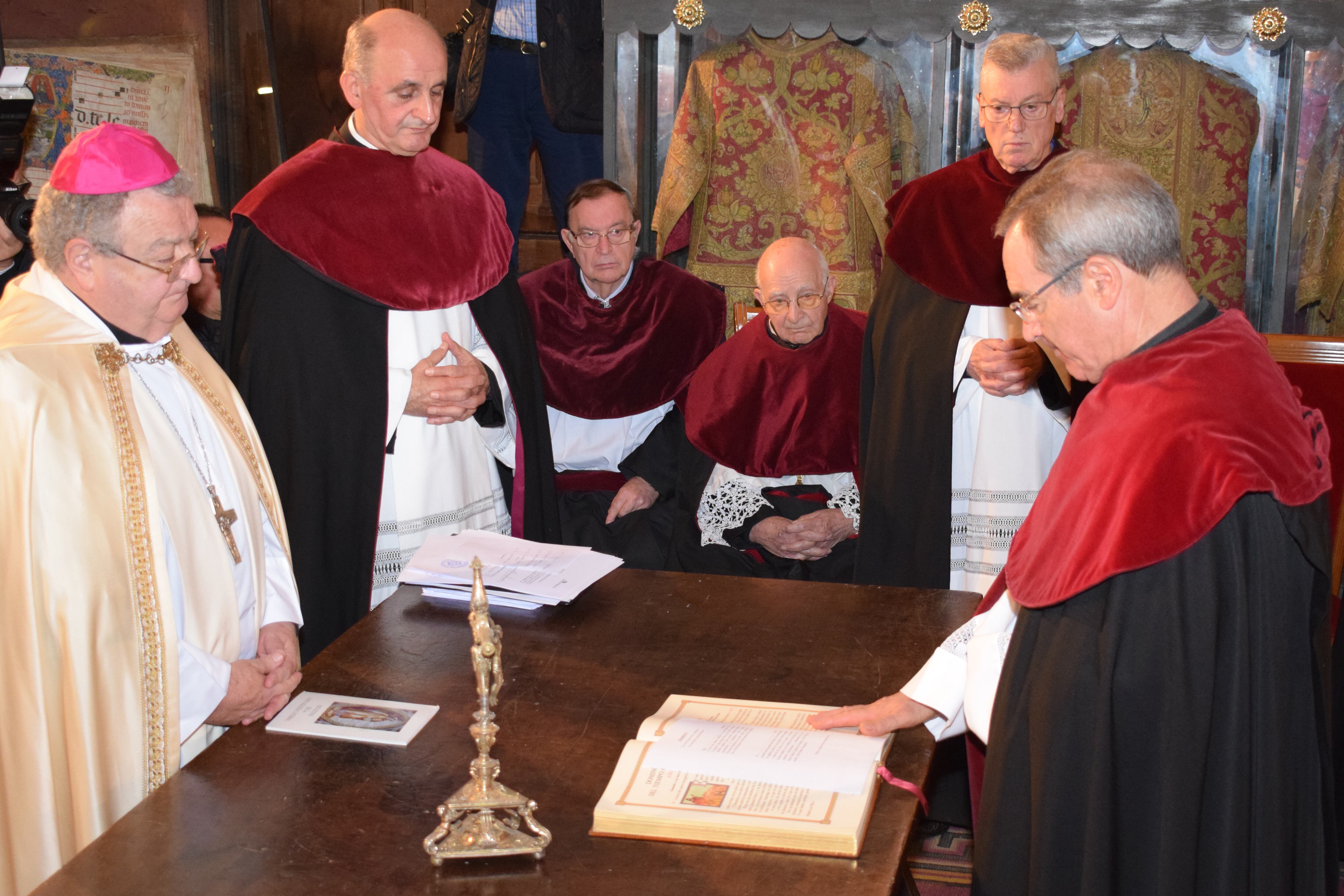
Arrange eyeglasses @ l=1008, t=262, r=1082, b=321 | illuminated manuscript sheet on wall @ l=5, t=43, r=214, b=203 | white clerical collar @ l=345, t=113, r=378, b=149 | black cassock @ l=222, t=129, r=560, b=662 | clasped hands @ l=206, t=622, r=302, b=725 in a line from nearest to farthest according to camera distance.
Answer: eyeglasses @ l=1008, t=262, r=1082, b=321 < clasped hands @ l=206, t=622, r=302, b=725 < black cassock @ l=222, t=129, r=560, b=662 < white clerical collar @ l=345, t=113, r=378, b=149 < illuminated manuscript sheet on wall @ l=5, t=43, r=214, b=203

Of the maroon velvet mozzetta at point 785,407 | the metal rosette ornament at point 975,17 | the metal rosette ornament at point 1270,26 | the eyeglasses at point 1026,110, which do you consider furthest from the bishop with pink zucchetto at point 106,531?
the metal rosette ornament at point 1270,26

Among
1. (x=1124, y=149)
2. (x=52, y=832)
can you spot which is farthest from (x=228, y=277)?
(x=1124, y=149)

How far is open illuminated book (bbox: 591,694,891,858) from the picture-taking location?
1783mm

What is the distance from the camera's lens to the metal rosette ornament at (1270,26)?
5.33m

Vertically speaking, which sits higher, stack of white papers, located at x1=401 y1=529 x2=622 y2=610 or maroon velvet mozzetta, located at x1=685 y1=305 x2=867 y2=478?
maroon velvet mozzetta, located at x1=685 y1=305 x2=867 y2=478

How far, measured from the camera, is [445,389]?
3.79m

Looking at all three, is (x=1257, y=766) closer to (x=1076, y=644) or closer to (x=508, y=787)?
(x=1076, y=644)

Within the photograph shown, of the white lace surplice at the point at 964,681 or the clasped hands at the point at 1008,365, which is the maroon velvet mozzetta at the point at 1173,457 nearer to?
the white lace surplice at the point at 964,681

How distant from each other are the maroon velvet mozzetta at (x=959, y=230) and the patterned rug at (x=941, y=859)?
1663mm

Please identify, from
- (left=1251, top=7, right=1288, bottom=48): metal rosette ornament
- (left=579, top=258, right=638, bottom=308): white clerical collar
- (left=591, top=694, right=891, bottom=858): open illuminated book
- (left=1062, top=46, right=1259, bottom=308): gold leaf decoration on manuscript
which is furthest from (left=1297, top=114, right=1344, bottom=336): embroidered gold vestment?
(left=591, top=694, right=891, bottom=858): open illuminated book

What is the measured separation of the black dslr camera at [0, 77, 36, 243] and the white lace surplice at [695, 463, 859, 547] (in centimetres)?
229

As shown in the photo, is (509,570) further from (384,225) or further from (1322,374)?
(1322,374)

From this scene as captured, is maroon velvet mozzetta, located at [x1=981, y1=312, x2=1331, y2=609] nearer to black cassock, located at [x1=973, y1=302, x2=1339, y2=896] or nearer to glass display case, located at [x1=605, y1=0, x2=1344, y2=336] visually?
black cassock, located at [x1=973, y1=302, x2=1339, y2=896]

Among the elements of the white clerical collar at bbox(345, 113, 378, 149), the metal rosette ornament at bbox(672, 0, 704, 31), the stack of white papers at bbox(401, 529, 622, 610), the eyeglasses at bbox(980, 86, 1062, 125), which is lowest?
the stack of white papers at bbox(401, 529, 622, 610)
